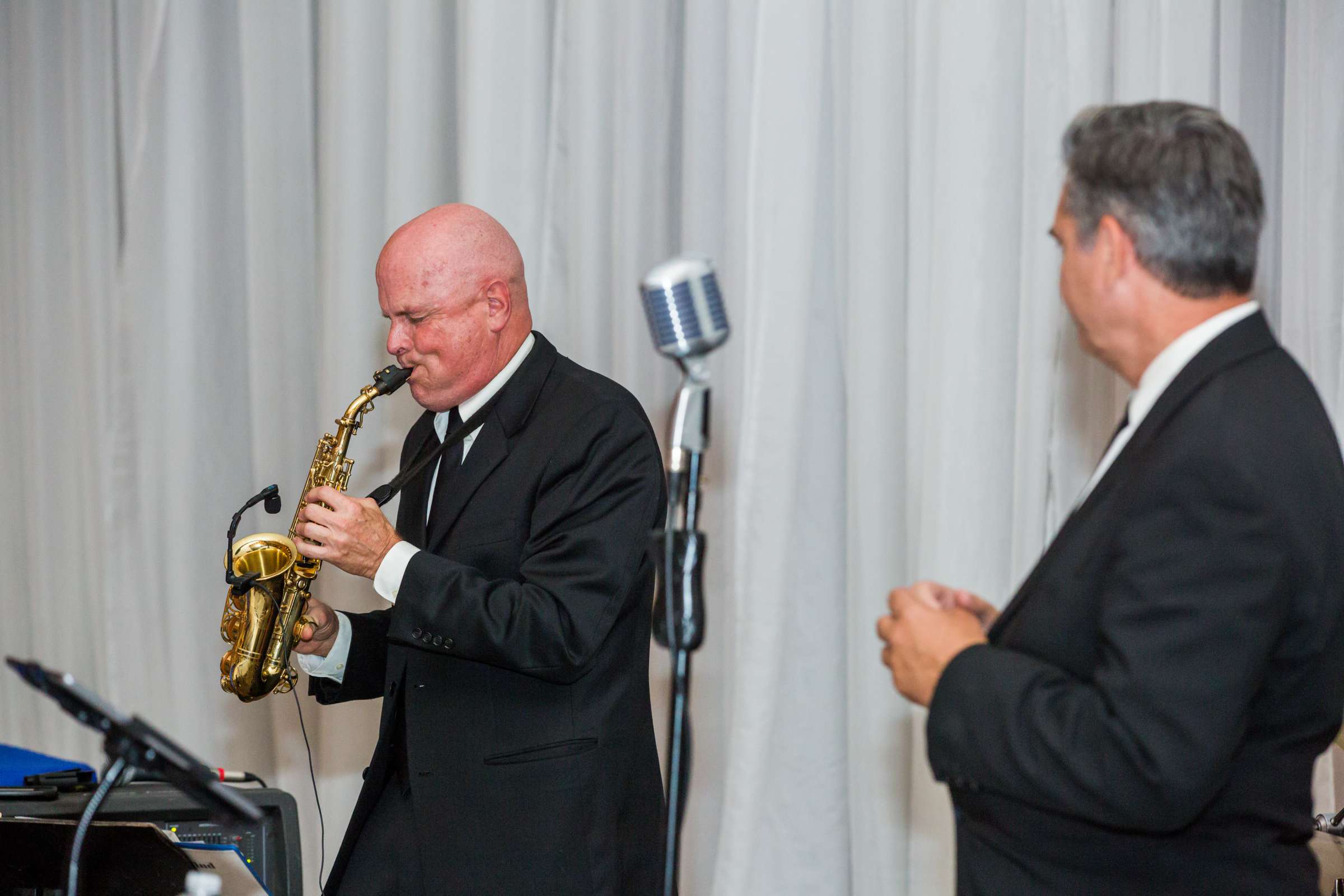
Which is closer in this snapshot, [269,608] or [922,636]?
[922,636]

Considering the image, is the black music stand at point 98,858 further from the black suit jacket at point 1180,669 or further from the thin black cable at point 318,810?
the thin black cable at point 318,810

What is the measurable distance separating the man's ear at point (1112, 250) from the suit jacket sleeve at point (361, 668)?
1463 millimetres

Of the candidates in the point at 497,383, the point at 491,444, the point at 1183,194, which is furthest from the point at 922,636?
the point at 497,383

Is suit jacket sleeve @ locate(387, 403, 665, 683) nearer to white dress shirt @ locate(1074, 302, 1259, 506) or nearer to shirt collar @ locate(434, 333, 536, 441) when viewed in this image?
shirt collar @ locate(434, 333, 536, 441)

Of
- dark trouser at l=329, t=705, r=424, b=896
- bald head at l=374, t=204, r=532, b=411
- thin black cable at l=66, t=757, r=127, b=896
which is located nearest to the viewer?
thin black cable at l=66, t=757, r=127, b=896

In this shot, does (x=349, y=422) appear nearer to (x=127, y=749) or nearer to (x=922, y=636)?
(x=127, y=749)

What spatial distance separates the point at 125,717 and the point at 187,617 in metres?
2.39

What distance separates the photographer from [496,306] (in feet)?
7.25

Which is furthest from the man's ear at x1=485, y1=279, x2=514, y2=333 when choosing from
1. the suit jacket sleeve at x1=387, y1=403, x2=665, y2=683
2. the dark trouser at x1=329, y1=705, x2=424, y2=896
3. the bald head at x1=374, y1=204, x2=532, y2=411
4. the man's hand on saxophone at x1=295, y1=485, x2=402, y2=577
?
the dark trouser at x1=329, y1=705, x2=424, y2=896

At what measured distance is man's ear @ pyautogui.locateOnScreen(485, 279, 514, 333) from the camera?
2.21m

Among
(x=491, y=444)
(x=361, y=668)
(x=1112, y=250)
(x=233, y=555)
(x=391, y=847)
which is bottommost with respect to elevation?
(x=391, y=847)

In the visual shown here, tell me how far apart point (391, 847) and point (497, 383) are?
0.78m

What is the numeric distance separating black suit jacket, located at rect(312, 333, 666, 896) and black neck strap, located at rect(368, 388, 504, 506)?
0.16 feet

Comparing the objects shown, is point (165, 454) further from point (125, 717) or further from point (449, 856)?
point (125, 717)
